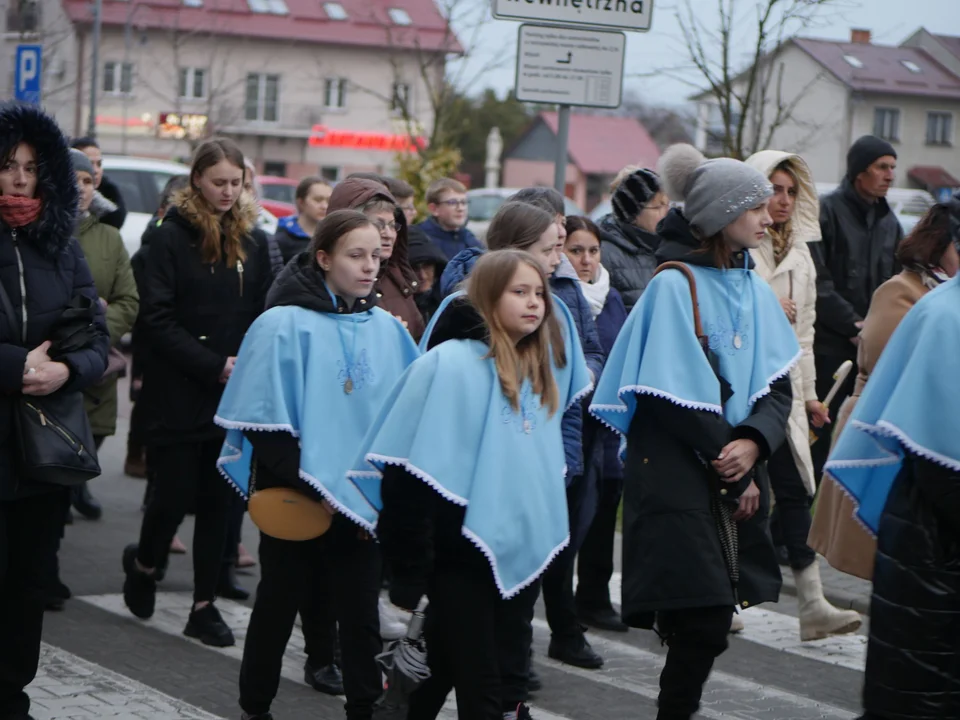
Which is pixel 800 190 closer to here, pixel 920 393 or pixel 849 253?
pixel 849 253

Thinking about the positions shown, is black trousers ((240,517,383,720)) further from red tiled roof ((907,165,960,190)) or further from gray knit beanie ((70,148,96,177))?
red tiled roof ((907,165,960,190))

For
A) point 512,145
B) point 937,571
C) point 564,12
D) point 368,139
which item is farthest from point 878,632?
point 512,145

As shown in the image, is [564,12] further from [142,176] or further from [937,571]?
[142,176]

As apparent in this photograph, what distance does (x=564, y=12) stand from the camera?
9219mm

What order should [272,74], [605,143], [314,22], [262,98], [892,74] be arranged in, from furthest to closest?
[605,143]
[262,98]
[272,74]
[314,22]
[892,74]

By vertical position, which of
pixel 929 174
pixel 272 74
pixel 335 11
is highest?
pixel 335 11

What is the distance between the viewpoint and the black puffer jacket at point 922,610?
4.09 m

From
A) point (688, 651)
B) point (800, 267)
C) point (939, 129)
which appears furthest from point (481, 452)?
point (939, 129)

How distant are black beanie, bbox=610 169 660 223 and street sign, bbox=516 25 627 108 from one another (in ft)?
5.32

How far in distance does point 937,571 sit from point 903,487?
0.84 feet

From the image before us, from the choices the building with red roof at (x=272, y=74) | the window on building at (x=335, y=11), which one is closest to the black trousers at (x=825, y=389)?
the building with red roof at (x=272, y=74)

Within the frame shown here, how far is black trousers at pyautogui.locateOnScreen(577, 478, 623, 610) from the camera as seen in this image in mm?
7734

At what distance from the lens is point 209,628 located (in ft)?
23.0

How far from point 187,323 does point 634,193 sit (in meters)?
2.26
